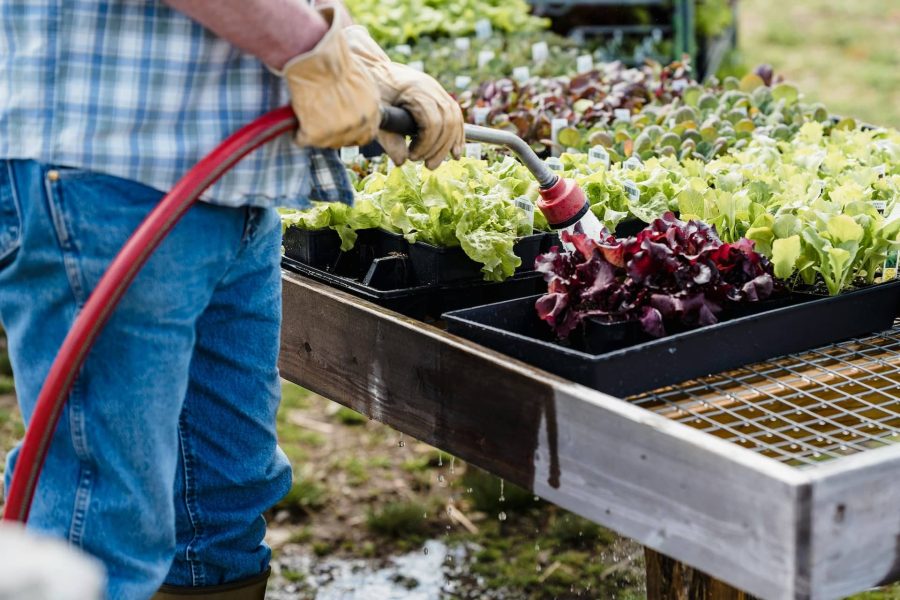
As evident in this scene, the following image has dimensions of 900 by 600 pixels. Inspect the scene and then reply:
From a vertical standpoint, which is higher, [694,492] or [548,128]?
[548,128]

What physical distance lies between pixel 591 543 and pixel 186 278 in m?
2.17

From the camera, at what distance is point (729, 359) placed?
1946mm

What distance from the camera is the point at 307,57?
1521mm

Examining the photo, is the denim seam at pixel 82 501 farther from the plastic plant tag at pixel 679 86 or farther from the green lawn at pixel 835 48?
the green lawn at pixel 835 48

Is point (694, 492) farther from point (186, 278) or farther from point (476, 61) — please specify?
point (476, 61)


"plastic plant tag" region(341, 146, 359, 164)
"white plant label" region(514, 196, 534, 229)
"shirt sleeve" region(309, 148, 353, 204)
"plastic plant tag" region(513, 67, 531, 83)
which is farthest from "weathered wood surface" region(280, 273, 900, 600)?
"plastic plant tag" region(513, 67, 531, 83)

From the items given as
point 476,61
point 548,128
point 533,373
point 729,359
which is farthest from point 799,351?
point 476,61

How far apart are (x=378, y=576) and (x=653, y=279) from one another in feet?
5.47

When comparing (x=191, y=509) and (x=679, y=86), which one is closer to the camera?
(x=191, y=509)

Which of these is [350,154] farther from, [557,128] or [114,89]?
[114,89]

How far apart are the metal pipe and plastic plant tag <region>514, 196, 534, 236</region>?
4.0 inches

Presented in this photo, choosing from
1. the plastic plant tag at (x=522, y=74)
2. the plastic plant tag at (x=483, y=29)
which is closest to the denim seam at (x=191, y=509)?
the plastic plant tag at (x=522, y=74)

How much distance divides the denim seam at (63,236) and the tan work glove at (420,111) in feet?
1.64

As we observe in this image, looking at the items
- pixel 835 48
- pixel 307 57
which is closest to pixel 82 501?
pixel 307 57
